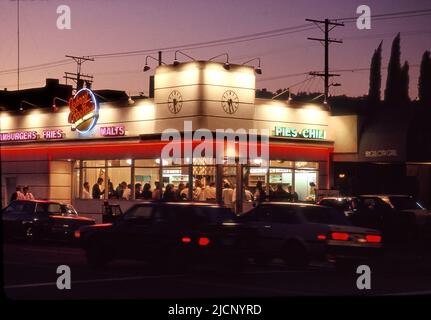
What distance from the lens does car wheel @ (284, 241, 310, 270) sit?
1974cm

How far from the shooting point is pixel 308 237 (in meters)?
19.7

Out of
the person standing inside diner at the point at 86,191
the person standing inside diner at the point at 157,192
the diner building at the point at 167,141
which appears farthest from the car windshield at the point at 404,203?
the person standing inside diner at the point at 86,191

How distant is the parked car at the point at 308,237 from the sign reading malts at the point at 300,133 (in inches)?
547

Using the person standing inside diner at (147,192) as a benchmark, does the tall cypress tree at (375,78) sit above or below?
above

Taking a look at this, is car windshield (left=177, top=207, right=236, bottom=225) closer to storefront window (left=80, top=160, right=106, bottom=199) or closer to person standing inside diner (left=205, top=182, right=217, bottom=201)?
person standing inside diner (left=205, top=182, right=217, bottom=201)

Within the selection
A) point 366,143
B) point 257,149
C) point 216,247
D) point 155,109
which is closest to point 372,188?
point 366,143

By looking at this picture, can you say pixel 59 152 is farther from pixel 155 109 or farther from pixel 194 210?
pixel 194 210

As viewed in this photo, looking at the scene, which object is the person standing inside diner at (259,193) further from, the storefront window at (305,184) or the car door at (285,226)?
the car door at (285,226)

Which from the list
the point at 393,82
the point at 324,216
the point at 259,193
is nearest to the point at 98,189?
the point at 259,193

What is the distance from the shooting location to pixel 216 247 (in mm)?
18031

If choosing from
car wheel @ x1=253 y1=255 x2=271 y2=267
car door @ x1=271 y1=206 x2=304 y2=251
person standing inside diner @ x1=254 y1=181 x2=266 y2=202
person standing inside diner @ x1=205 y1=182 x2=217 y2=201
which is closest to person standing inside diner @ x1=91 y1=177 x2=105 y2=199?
person standing inside diner @ x1=205 y1=182 x2=217 y2=201

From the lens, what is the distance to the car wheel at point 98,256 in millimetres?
19094

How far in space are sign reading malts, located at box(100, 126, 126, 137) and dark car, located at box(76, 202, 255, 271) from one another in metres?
16.1
